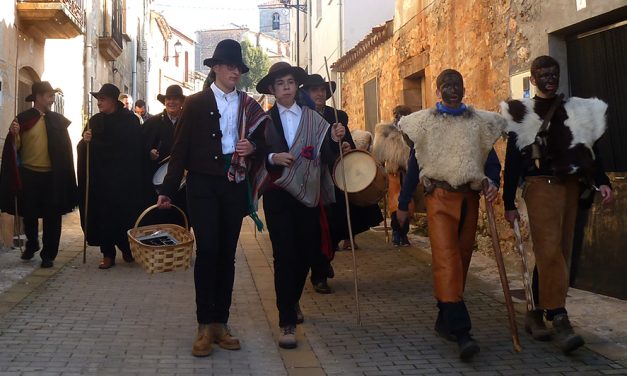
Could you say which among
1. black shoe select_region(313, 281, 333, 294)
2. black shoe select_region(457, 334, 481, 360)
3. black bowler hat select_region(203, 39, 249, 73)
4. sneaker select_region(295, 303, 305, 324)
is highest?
black bowler hat select_region(203, 39, 249, 73)

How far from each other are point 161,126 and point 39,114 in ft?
4.26

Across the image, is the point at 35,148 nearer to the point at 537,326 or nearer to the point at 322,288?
the point at 322,288

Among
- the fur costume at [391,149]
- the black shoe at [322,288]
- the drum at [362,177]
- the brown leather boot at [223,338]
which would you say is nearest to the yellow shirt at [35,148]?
the black shoe at [322,288]

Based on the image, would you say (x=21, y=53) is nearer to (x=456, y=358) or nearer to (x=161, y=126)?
(x=161, y=126)

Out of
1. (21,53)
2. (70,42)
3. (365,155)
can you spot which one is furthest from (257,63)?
(365,155)

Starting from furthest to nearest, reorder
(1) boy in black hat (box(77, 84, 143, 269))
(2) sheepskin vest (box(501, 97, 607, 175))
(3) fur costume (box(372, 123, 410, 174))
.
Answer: (3) fur costume (box(372, 123, 410, 174)) → (1) boy in black hat (box(77, 84, 143, 269)) → (2) sheepskin vest (box(501, 97, 607, 175))

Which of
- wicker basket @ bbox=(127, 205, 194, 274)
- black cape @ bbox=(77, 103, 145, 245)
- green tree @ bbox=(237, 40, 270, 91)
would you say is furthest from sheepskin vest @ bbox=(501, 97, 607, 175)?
green tree @ bbox=(237, 40, 270, 91)

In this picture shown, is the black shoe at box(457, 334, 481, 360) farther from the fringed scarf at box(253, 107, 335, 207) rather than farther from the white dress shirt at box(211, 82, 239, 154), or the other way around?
the white dress shirt at box(211, 82, 239, 154)

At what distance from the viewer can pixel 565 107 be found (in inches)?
182

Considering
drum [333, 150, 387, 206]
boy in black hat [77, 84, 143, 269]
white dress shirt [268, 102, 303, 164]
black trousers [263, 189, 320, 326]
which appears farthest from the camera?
boy in black hat [77, 84, 143, 269]

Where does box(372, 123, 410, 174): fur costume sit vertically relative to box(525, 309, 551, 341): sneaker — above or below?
above

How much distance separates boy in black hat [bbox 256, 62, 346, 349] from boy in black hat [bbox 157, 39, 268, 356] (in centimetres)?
19

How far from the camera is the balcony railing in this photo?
1016cm

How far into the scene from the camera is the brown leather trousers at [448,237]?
4410 mm
